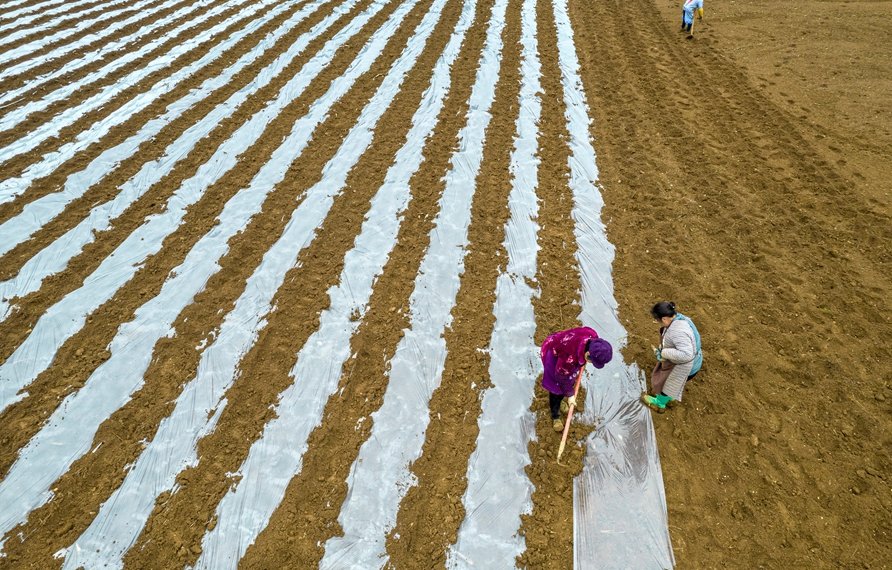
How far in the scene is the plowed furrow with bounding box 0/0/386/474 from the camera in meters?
4.01

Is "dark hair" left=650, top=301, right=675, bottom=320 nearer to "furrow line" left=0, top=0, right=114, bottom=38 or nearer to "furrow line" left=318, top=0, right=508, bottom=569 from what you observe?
"furrow line" left=318, top=0, right=508, bottom=569

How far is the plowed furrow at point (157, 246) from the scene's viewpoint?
13.2 feet

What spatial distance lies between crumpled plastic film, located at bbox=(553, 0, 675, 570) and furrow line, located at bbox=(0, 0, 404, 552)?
3146 mm

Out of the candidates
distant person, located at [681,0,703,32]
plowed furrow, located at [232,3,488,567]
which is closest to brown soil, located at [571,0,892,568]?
distant person, located at [681,0,703,32]

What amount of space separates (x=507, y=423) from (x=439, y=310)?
50.8 inches

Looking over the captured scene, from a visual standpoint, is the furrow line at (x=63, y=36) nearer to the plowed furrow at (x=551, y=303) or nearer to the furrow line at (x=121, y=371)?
the furrow line at (x=121, y=371)

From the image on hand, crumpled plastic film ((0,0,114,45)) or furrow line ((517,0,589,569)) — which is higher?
crumpled plastic film ((0,0,114,45))

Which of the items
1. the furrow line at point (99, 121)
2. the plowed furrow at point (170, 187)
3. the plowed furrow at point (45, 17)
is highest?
the plowed furrow at point (45, 17)

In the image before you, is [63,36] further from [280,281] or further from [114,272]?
[280,281]

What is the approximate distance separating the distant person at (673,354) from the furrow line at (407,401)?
1748mm

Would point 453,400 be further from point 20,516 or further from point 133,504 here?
point 20,516

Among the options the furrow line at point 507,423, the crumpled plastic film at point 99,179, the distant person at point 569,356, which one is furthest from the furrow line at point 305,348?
the crumpled plastic film at point 99,179

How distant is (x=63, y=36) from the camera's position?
9453mm

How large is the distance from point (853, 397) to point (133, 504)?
548 centimetres
